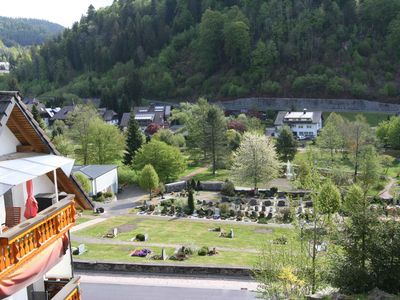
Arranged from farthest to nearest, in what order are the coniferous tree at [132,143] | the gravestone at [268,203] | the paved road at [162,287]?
the coniferous tree at [132,143]
the gravestone at [268,203]
the paved road at [162,287]

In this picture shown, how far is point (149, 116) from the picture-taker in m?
97.2

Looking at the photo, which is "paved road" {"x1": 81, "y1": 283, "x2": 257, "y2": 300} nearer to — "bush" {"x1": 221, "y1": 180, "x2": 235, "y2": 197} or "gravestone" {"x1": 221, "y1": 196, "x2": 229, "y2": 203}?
"gravestone" {"x1": 221, "y1": 196, "x2": 229, "y2": 203}

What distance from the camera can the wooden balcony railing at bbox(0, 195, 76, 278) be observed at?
25.5 feet

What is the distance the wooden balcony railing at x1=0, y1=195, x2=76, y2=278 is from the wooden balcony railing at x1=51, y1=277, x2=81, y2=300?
133cm

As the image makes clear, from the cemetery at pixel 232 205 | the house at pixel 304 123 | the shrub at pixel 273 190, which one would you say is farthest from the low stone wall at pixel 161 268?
the house at pixel 304 123

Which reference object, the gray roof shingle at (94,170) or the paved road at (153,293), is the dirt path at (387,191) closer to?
the gray roof shingle at (94,170)

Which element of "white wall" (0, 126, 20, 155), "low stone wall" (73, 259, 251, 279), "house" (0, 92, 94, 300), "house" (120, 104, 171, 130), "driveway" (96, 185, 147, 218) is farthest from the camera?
"house" (120, 104, 171, 130)

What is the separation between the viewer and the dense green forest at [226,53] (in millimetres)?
110062

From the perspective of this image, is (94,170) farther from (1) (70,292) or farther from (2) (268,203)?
(1) (70,292)

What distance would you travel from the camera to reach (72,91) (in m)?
130

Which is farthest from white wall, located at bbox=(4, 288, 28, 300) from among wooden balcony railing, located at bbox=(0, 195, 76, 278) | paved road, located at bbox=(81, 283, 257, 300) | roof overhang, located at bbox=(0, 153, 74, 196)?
paved road, located at bbox=(81, 283, 257, 300)

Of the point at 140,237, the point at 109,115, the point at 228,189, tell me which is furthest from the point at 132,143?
the point at 109,115

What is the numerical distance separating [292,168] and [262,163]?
889cm

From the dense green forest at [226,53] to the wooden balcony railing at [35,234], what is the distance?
322ft
